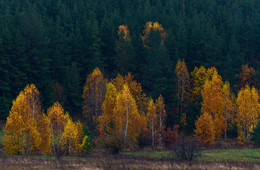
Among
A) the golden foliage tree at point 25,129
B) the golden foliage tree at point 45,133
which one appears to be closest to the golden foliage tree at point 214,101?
the golden foliage tree at point 45,133

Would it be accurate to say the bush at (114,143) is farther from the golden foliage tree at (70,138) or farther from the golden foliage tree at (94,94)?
the golden foliage tree at (94,94)

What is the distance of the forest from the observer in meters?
42.1

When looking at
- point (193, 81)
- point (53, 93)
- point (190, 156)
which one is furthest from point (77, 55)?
point (190, 156)

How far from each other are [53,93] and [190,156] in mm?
36322

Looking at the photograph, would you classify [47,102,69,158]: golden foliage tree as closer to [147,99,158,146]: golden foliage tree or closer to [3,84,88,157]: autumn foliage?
[3,84,88,157]: autumn foliage

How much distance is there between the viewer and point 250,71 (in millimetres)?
69312

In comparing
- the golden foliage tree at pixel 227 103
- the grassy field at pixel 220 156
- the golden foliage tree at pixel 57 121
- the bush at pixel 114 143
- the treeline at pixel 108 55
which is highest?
the treeline at pixel 108 55

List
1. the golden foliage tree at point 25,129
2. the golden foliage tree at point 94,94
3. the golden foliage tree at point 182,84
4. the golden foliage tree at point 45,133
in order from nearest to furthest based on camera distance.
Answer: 1. the golden foliage tree at point 25,129
2. the golden foliage tree at point 45,133
3. the golden foliage tree at point 94,94
4. the golden foliage tree at point 182,84

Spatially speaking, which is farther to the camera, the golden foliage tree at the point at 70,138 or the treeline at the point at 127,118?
the treeline at the point at 127,118

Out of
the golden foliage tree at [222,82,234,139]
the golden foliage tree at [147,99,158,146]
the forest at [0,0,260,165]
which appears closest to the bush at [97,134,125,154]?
the forest at [0,0,260,165]

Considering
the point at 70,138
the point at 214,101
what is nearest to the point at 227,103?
the point at 214,101

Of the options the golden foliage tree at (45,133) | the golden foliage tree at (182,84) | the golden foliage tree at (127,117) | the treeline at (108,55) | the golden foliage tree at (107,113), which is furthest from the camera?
the golden foliage tree at (182,84)

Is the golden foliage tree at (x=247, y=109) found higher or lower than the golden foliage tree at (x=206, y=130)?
higher

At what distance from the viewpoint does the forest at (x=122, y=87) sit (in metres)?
42.1
